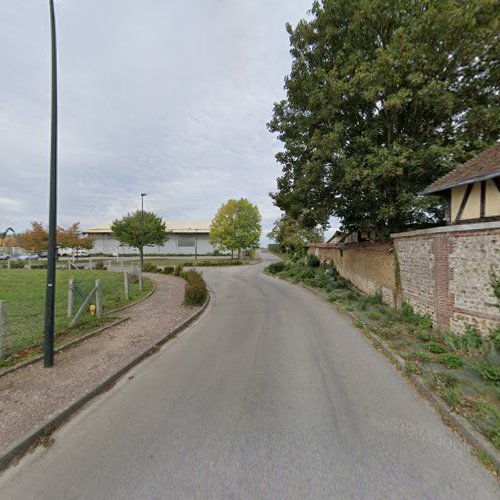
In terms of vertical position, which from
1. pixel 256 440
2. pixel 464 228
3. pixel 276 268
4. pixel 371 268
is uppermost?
pixel 464 228

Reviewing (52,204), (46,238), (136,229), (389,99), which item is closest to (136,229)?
(136,229)

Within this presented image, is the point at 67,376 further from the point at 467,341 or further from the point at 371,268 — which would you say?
the point at 371,268

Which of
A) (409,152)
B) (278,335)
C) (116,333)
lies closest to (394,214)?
(409,152)

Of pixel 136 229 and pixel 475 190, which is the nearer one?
pixel 475 190

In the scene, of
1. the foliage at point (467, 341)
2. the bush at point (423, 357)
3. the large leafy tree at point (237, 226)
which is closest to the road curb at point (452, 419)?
the bush at point (423, 357)

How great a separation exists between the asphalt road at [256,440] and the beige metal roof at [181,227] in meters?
47.4

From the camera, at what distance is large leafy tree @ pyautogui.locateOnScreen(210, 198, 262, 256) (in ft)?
101

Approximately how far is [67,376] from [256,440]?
3567mm

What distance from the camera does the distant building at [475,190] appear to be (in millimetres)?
5703

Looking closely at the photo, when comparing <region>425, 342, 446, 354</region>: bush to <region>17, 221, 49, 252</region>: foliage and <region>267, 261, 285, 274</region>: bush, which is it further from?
<region>17, 221, 49, 252</region>: foliage

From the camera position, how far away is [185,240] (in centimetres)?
5078

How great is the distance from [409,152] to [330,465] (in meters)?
8.78

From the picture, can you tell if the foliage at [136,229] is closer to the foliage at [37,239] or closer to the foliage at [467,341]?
the foliage at [37,239]

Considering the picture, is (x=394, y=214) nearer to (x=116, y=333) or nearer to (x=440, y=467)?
(x=440, y=467)
